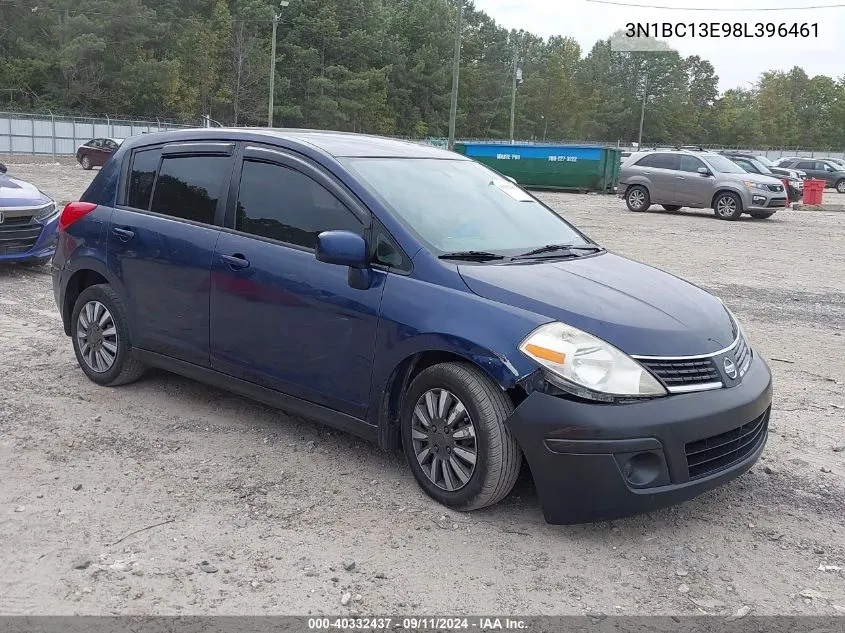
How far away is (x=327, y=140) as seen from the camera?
484 cm

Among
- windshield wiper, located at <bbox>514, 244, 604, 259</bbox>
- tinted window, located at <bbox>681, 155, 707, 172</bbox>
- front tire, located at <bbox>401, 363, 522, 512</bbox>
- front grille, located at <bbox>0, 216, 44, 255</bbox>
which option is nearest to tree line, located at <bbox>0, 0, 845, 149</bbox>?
tinted window, located at <bbox>681, 155, 707, 172</bbox>

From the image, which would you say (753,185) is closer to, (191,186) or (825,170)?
(191,186)

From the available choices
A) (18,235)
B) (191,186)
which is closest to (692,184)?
(18,235)

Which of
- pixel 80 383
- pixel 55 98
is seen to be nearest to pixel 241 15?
pixel 55 98

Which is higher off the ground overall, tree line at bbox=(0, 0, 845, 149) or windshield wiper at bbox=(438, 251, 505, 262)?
tree line at bbox=(0, 0, 845, 149)

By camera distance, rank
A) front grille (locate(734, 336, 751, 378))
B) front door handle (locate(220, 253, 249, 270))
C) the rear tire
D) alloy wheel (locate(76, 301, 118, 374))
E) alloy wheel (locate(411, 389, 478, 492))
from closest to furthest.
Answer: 1. alloy wheel (locate(411, 389, 478, 492))
2. front grille (locate(734, 336, 751, 378))
3. front door handle (locate(220, 253, 249, 270))
4. alloy wheel (locate(76, 301, 118, 374))
5. the rear tire

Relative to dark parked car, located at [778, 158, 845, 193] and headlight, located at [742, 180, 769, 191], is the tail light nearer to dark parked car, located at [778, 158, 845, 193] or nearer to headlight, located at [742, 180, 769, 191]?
headlight, located at [742, 180, 769, 191]

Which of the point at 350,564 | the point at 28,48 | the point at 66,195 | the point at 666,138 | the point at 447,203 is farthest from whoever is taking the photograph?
the point at 666,138

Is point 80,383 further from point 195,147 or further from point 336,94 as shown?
point 336,94

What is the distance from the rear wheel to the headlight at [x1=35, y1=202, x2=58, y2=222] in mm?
16559

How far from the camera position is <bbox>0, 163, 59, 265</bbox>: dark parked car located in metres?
9.32

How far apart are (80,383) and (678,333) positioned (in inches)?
157

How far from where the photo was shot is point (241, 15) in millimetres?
71625

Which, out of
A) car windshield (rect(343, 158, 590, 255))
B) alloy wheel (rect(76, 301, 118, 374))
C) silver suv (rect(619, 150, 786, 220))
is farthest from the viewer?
silver suv (rect(619, 150, 786, 220))
